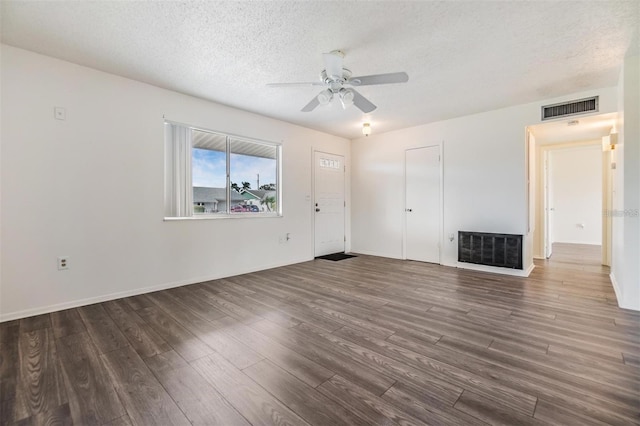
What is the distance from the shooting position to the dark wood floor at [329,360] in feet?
4.70

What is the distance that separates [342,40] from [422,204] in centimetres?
357

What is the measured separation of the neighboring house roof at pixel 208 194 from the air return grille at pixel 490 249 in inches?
153

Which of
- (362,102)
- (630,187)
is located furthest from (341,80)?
(630,187)

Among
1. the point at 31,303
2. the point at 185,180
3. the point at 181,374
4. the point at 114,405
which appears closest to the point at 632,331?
the point at 181,374

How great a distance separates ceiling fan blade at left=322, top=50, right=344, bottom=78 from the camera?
2391 mm

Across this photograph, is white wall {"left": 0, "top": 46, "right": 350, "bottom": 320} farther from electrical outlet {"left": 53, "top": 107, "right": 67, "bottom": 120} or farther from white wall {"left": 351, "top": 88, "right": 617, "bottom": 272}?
white wall {"left": 351, "top": 88, "right": 617, "bottom": 272}

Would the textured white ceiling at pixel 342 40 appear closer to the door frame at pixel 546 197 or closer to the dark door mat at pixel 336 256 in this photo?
the door frame at pixel 546 197

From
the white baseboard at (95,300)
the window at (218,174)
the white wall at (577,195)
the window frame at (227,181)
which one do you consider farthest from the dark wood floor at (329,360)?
the white wall at (577,195)

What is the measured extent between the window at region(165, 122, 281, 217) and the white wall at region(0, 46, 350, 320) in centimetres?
18

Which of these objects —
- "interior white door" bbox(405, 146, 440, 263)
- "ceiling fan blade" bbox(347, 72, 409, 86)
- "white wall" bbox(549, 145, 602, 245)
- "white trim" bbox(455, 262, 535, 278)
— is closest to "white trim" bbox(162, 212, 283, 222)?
"interior white door" bbox(405, 146, 440, 263)

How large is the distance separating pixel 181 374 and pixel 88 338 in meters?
1.12

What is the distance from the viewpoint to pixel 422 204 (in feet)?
17.3

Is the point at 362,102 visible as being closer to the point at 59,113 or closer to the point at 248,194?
the point at 248,194

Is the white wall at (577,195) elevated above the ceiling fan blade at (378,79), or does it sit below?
below
